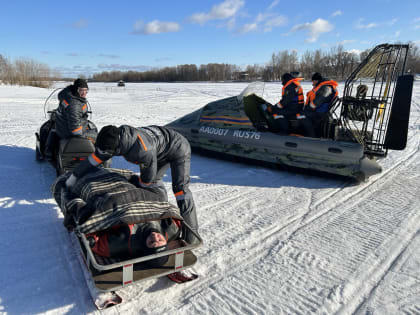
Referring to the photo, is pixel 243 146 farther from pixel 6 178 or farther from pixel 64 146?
pixel 6 178

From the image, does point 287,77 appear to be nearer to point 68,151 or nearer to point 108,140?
point 68,151

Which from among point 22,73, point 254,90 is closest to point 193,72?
point 22,73

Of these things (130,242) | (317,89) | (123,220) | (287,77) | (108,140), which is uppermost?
(287,77)

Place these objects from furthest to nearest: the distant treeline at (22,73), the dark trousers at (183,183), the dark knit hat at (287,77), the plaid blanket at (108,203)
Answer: the distant treeline at (22,73) < the dark knit hat at (287,77) < the dark trousers at (183,183) < the plaid blanket at (108,203)

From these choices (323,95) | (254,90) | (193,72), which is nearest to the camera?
(323,95)

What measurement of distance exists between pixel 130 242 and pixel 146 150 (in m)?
0.82

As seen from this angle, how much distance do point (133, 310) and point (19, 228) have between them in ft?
6.01

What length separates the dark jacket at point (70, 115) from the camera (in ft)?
14.6

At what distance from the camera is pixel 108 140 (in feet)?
8.43

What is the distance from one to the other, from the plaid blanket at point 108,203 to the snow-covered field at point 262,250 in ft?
1.42

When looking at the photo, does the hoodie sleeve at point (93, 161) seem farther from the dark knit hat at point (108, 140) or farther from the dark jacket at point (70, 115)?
the dark jacket at point (70, 115)

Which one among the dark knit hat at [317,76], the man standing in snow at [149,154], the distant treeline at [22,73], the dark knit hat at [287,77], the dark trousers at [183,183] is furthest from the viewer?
the distant treeline at [22,73]

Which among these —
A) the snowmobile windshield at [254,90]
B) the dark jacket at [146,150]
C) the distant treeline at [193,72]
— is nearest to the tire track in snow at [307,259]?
the dark jacket at [146,150]

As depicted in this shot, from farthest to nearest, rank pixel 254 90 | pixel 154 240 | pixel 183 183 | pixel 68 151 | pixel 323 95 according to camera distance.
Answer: pixel 254 90, pixel 323 95, pixel 68 151, pixel 183 183, pixel 154 240
